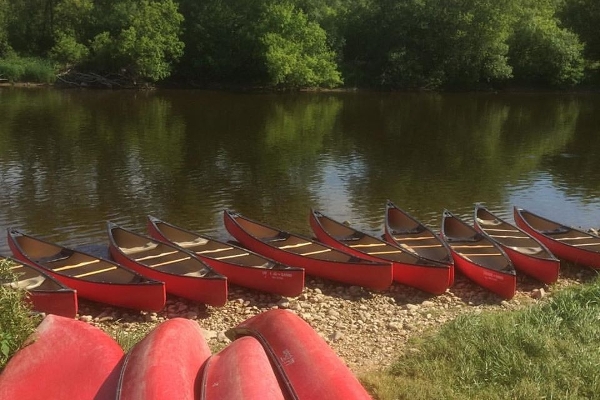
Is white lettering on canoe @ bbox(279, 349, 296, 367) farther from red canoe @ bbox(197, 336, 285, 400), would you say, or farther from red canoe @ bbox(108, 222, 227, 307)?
red canoe @ bbox(108, 222, 227, 307)

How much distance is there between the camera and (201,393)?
20.1ft

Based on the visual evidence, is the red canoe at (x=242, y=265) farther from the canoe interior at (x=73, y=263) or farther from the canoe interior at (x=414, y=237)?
the canoe interior at (x=414, y=237)

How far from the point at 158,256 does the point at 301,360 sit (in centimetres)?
687

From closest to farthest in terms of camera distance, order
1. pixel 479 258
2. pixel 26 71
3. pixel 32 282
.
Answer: pixel 32 282, pixel 479 258, pixel 26 71

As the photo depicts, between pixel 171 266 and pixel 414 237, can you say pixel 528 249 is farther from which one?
pixel 171 266

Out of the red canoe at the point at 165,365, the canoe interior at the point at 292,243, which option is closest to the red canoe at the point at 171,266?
the canoe interior at the point at 292,243

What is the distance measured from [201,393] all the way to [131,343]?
3.14 meters

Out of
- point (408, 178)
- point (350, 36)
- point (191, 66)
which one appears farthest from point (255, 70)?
point (408, 178)

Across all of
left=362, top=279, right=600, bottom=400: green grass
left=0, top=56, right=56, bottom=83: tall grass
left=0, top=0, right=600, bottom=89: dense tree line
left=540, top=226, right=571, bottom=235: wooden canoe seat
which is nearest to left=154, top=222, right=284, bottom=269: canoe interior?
left=362, top=279, right=600, bottom=400: green grass

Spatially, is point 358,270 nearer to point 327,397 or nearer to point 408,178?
point 327,397

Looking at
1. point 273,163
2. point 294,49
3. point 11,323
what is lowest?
point 273,163

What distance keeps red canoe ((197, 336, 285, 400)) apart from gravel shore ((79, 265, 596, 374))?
7.59 feet

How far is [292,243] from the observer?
1412 cm

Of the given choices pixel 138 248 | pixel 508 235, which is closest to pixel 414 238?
pixel 508 235
